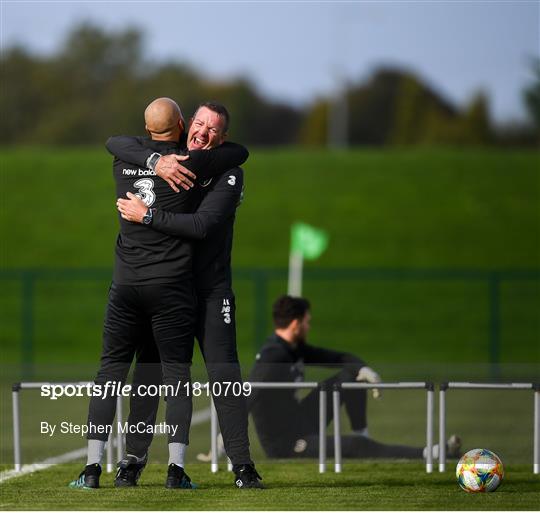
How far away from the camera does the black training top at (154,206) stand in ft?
22.5

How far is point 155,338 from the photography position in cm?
692

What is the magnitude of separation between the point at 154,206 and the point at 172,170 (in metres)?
0.24

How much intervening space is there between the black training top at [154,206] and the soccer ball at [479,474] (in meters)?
1.93

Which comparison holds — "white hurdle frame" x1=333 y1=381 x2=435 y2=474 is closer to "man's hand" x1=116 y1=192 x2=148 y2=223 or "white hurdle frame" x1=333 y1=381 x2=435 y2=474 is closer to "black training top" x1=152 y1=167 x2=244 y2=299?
"black training top" x1=152 y1=167 x2=244 y2=299

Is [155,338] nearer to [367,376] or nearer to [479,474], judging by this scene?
[479,474]

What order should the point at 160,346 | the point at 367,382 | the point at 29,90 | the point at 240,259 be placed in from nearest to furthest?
the point at 160,346
the point at 367,382
the point at 240,259
the point at 29,90

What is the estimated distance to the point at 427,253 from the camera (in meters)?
31.4

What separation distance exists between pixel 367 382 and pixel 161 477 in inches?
66.2

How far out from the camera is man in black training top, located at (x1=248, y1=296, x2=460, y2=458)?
8.87 metres

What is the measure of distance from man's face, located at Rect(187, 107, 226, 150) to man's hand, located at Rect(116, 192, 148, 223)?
46 centimetres

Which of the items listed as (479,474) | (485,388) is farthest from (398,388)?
(479,474)

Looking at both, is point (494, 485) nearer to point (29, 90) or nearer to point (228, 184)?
point (228, 184)

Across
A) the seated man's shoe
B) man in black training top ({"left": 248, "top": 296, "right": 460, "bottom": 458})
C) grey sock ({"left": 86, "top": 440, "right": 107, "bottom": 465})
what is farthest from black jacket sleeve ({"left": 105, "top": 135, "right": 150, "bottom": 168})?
the seated man's shoe

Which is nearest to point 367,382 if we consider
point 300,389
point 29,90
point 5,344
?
point 300,389
